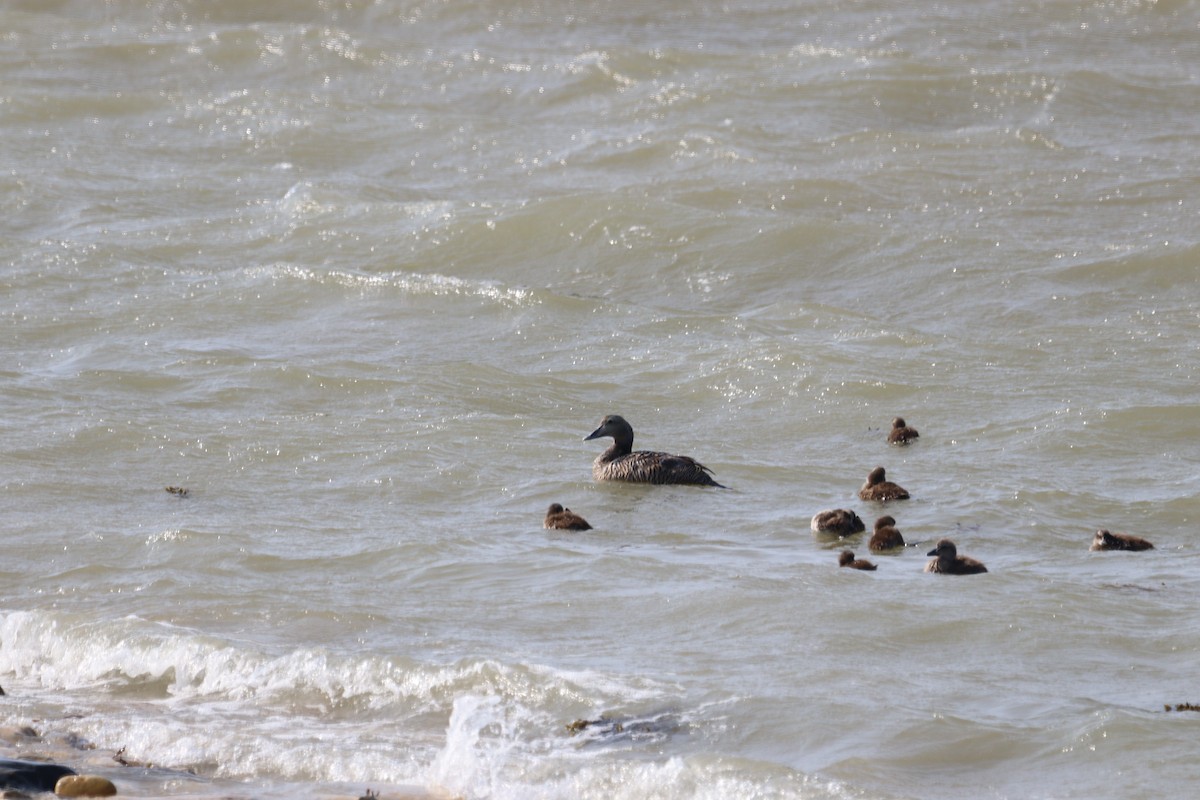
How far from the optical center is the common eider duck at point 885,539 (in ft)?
36.6

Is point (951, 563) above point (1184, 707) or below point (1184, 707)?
above

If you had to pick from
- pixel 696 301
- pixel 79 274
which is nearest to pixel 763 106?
pixel 696 301

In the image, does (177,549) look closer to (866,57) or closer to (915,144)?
(915,144)

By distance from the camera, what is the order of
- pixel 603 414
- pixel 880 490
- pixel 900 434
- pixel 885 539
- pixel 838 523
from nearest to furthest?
pixel 885 539
pixel 838 523
pixel 880 490
pixel 900 434
pixel 603 414

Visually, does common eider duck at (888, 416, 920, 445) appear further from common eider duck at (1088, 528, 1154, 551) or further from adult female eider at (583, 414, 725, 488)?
common eider duck at (1088, 528, 1154, 551)

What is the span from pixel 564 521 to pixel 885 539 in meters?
1.96

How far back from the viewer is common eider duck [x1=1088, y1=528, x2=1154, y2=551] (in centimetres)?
1095

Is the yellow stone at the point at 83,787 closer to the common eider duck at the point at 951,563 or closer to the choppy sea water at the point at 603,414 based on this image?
the choppy sea water at the point at 603,414

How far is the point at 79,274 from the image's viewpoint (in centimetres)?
1972

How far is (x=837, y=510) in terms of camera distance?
1145cm

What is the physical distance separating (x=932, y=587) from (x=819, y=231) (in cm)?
1060

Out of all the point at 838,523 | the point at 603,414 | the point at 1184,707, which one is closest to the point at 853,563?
the point at 838,523

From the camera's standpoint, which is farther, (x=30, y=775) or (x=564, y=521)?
(x=564, y=521)

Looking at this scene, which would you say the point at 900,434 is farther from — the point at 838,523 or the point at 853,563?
the point at 853,563
